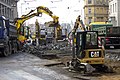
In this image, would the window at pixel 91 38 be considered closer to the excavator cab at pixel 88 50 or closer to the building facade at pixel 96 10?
the excavator cab at pixel 88 50

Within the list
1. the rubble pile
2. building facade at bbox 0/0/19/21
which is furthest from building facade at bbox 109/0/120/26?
the rubble pile

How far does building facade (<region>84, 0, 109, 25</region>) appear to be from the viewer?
4892 inches

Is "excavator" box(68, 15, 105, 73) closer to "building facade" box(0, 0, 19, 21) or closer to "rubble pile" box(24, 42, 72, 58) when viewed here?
"rubble pile" box(24, 42, 72, 58)

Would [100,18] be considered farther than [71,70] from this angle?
→ Yes

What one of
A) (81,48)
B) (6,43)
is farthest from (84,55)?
(6,43)

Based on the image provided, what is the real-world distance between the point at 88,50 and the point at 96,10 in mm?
108863

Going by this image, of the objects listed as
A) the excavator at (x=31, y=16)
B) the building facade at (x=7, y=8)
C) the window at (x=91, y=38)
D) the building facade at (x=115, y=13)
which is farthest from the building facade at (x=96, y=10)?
the window at (x=91, y=38)

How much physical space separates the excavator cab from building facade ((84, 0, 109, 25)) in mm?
106013

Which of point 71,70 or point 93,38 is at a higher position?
point 93,38

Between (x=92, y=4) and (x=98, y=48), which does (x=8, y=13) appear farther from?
(x=98, y=48)

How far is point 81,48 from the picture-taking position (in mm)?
18000

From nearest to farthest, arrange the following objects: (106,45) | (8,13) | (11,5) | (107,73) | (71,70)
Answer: (107,73) < (71,70) < (106,45) < (8,13) < (11,5)

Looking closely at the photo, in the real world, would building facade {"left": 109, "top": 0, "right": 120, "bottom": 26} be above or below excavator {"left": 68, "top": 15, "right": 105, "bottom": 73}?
above

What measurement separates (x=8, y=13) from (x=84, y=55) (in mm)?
87192
